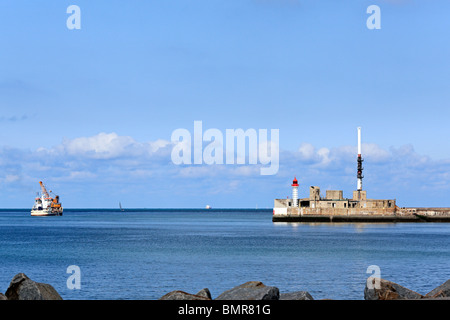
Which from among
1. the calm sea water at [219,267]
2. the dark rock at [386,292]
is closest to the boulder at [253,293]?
the dark rock at [386,292]

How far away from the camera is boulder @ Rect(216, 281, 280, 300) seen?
1595 cm

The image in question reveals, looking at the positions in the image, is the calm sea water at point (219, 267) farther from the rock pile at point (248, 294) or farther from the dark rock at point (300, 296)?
the rock pile at point (248, 294)

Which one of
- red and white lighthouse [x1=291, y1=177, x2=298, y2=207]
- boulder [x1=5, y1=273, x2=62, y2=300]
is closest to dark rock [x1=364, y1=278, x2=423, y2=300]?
boulder [x1=5, y1=273, x2=62, y2=300]

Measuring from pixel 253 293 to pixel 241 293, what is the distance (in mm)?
445

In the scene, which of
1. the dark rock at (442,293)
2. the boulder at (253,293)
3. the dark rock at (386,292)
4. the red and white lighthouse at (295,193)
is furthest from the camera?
the red and white lighthouse at (295,193)

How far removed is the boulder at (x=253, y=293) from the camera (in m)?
16.0

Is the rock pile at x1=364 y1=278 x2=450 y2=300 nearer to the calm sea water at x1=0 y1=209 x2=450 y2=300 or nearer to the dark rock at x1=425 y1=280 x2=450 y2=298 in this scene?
the dark rock at x1=425 y1=280 x2=450 y2=298

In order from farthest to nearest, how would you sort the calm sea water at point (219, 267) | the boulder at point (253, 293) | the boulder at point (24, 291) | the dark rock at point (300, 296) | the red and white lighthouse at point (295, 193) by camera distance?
the red and white lighthouse at point (295, 193), the calm sea water at point (219, 267), the boulder at point (24, 291), the dark rock at point (300, 296), the boulder at point (253, 293)

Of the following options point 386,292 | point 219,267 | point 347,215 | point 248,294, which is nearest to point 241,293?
point 248,294

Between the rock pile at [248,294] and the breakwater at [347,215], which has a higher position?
the rock pile at [248,294]
